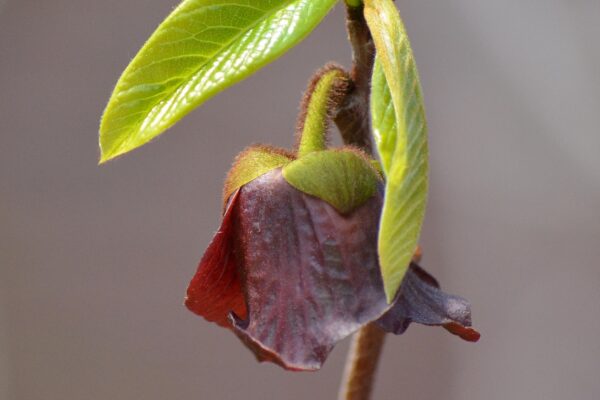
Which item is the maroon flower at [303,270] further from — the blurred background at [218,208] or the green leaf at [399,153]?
the blurred background at [218,208]

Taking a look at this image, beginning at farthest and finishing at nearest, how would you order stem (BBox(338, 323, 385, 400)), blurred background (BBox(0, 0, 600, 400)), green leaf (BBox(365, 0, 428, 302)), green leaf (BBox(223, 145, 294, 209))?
1. blurred background (BBox(0, 0, 600, 400))
2. stem (BBox(338, 323, 385, 400))
3. green leaf (BBox(223, 145, 294, 209))
4. green leaf (BBox(365, 0, 428, 302))

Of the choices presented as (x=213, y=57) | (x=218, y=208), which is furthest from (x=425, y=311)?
(x=218, y=208)

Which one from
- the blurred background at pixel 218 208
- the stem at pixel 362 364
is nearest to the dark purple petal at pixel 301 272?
the stem at pixel 362 364

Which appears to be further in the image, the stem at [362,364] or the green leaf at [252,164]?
the stem at [362,364]

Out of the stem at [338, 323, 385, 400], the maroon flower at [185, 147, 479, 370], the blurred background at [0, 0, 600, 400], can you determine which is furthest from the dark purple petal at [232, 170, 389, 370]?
the blurred background at [0, 0, 600, 400]

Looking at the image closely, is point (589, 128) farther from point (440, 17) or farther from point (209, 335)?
point (209, 335)

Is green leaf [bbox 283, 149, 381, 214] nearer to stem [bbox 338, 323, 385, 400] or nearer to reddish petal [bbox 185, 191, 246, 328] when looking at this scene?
reddish petal [bbox 185, 191, 246, 328]

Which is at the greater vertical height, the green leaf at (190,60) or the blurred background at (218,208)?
the green leaf at (190,60)

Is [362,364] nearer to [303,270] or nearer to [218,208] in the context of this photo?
[303,270]

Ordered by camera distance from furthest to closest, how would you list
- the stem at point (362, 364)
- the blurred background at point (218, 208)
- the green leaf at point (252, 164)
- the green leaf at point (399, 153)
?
1. the blurred background at point (218, 208)
2. the stem at point (362, 364)
3. the green leaf at point (252, 164)
4. the green leaf at point (399, 153)
